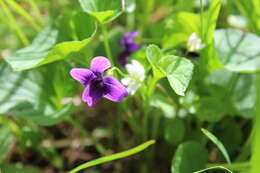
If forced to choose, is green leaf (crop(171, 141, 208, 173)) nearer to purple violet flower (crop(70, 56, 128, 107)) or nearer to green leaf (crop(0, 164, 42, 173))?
purple violet flower (crop(70, 56, 128, 107))

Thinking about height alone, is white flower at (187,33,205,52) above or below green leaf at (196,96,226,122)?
above

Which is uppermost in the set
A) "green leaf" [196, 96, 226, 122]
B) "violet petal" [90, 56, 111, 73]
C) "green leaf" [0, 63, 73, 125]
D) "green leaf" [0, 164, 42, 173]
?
"violet petal" [90, 56, 111, 73]

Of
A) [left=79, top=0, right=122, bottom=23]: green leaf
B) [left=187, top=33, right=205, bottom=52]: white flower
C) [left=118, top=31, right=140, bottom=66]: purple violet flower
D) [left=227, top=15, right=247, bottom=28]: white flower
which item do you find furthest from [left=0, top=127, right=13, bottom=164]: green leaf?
[left=227, top=15, right=247, bottom=28]: white flower

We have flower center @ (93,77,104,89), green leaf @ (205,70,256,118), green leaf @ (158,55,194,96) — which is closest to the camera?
green leaf @ (158,55,194,96)

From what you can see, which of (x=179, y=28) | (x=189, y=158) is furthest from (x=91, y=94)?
(x=179, y=28)

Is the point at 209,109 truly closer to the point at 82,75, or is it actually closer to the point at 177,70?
the point at 177,70
